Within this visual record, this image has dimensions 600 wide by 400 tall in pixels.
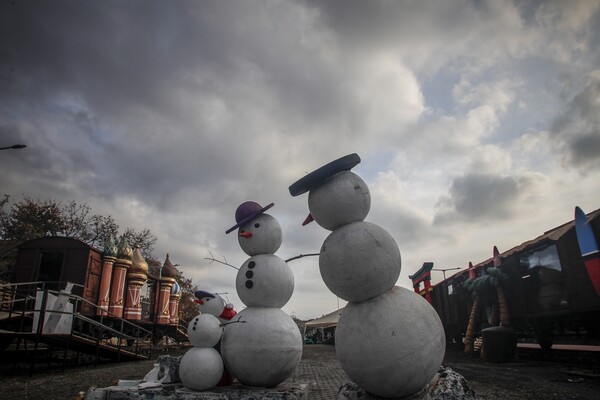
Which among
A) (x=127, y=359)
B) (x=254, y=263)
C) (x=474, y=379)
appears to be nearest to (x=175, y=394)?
(x=254, y=263)

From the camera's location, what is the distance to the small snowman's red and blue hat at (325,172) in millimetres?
3135

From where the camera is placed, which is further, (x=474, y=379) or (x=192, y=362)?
(x=474, y=379)

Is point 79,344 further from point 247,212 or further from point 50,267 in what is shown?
point 247,212

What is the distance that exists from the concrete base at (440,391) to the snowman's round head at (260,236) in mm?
2365

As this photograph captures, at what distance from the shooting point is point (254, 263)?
16.1ft

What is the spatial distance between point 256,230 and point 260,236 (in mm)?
103

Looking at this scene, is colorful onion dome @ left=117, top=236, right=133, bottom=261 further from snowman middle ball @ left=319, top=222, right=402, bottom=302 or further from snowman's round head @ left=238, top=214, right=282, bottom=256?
snowman middle ball @ left=319, top=222, right=402, bottom=302

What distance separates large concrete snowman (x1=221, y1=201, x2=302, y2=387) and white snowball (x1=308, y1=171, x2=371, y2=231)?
1917 millimetres

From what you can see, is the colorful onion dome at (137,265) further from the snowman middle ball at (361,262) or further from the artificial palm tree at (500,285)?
the snowman middle ball at (361,262)

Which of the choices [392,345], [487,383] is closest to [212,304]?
[392,345]

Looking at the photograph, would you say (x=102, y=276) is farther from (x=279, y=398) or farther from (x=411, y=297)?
(x=411, y=297)

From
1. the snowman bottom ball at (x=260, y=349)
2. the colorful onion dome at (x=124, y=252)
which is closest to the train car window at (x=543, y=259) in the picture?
the snowman bottom ball at (x=260, y=349)

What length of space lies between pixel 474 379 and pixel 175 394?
5.90 metres

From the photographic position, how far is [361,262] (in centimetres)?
285
